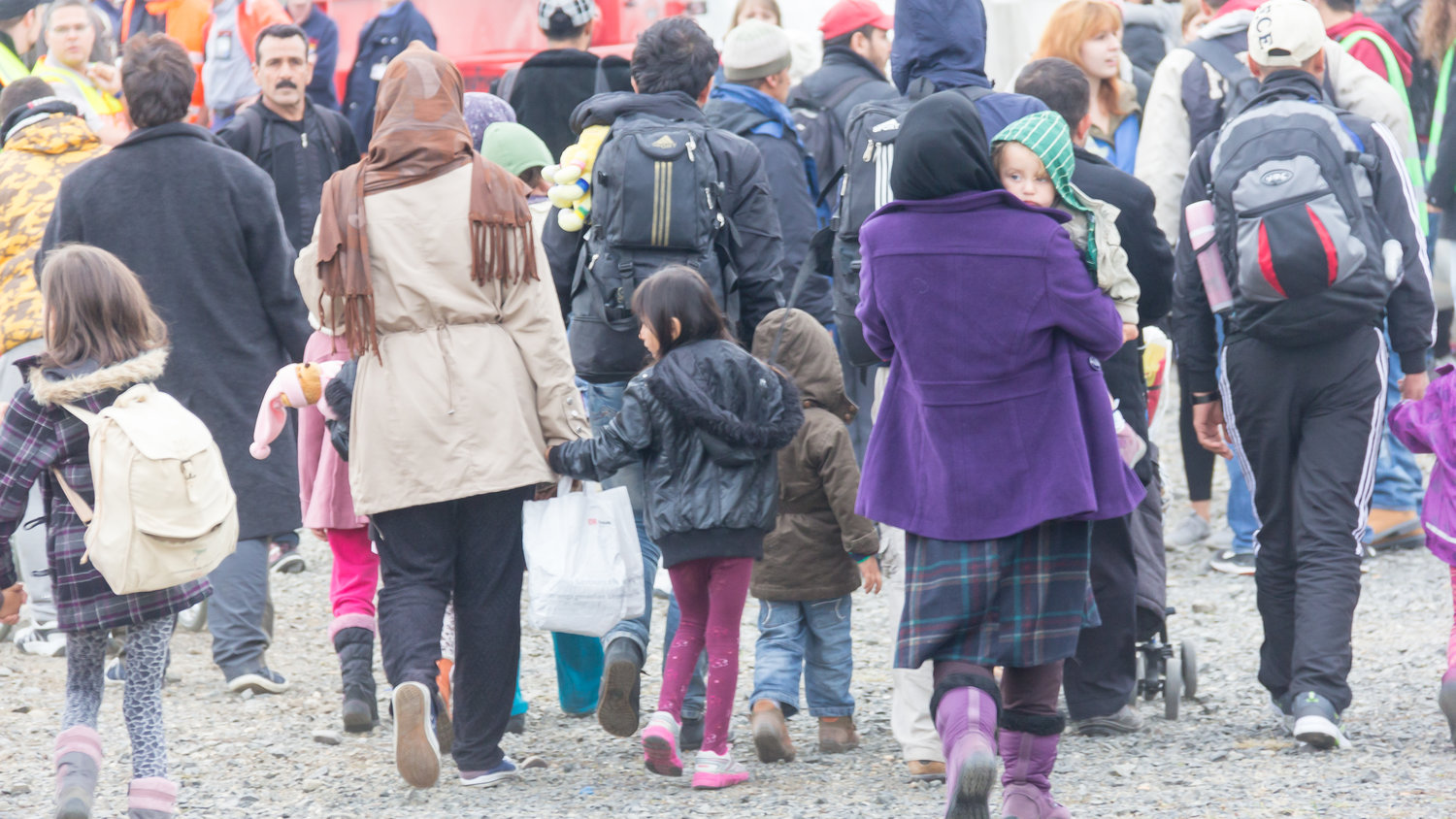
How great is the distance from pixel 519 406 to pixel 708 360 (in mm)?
536

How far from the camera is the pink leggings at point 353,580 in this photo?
552 cm

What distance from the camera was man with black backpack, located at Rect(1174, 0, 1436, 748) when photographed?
195 inches

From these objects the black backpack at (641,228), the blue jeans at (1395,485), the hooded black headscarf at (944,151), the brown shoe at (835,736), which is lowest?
the brown shoe at (835,736)

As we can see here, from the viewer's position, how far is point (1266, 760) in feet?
16.4

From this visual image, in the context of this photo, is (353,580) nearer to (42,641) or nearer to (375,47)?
(42,641)

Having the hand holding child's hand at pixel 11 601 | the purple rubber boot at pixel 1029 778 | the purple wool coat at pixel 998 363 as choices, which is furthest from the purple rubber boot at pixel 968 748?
the hand holding child's hand at pixel 11 601

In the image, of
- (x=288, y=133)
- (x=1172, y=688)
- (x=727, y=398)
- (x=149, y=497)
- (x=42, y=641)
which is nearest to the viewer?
(x=149, y=497)

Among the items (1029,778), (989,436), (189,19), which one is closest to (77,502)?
(989,436)

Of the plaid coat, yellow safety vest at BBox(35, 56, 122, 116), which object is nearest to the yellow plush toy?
the plaid coat

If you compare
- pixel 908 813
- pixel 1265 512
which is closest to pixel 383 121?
pixel 908 813

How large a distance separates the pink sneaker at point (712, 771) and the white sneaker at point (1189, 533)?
3966 mm

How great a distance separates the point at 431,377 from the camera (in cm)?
467

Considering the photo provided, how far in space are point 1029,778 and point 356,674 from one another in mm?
2330

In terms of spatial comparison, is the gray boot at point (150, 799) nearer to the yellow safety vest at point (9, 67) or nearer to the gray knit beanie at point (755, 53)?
the gray knit beanie at point (755, 53)
